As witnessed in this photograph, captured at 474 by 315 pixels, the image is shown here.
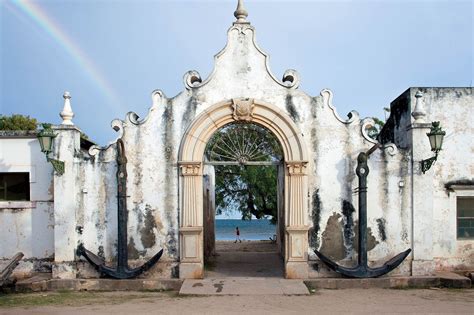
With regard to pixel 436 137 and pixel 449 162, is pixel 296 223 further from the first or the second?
pixel 449 162

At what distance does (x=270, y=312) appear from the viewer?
33.2ft

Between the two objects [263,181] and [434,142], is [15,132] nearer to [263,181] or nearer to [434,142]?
[434,142]

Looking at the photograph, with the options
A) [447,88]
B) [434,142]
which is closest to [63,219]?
Answer: [434,142]

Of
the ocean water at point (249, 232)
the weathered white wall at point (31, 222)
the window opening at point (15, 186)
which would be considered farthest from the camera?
the ocean water at point (249, 232)

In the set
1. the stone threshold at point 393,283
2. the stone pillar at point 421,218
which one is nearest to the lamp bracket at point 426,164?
the stone pillar at point 421,218

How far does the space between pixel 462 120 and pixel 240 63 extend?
19.3 feet

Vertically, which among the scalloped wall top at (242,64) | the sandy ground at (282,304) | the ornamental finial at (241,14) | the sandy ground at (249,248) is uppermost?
the ornamental finial at (241,14)

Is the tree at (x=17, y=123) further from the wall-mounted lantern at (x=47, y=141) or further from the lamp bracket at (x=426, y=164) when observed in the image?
the lamp bracket at (x=426, y=164)

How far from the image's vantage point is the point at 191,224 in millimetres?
13078

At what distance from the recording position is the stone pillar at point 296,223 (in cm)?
1300

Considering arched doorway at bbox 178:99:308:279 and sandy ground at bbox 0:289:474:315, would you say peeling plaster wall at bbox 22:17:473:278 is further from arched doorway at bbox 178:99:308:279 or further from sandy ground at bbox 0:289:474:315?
sandy ground at bbox 0:289:474:315

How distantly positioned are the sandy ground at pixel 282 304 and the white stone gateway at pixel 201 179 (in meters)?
1.22

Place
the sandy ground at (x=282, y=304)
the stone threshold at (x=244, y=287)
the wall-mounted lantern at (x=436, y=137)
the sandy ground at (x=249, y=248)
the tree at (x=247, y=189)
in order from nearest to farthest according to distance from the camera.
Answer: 1. the sandy ground at (x=282, y=304)
2. the stone threshold at (x=244, y=287)
3. the wall-mounted lantern at (x=436, y=137)
4. the sandy ground at (x=249, y=248)
5. the tree at (x=247, y=189)

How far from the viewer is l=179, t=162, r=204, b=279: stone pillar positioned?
13.0m
